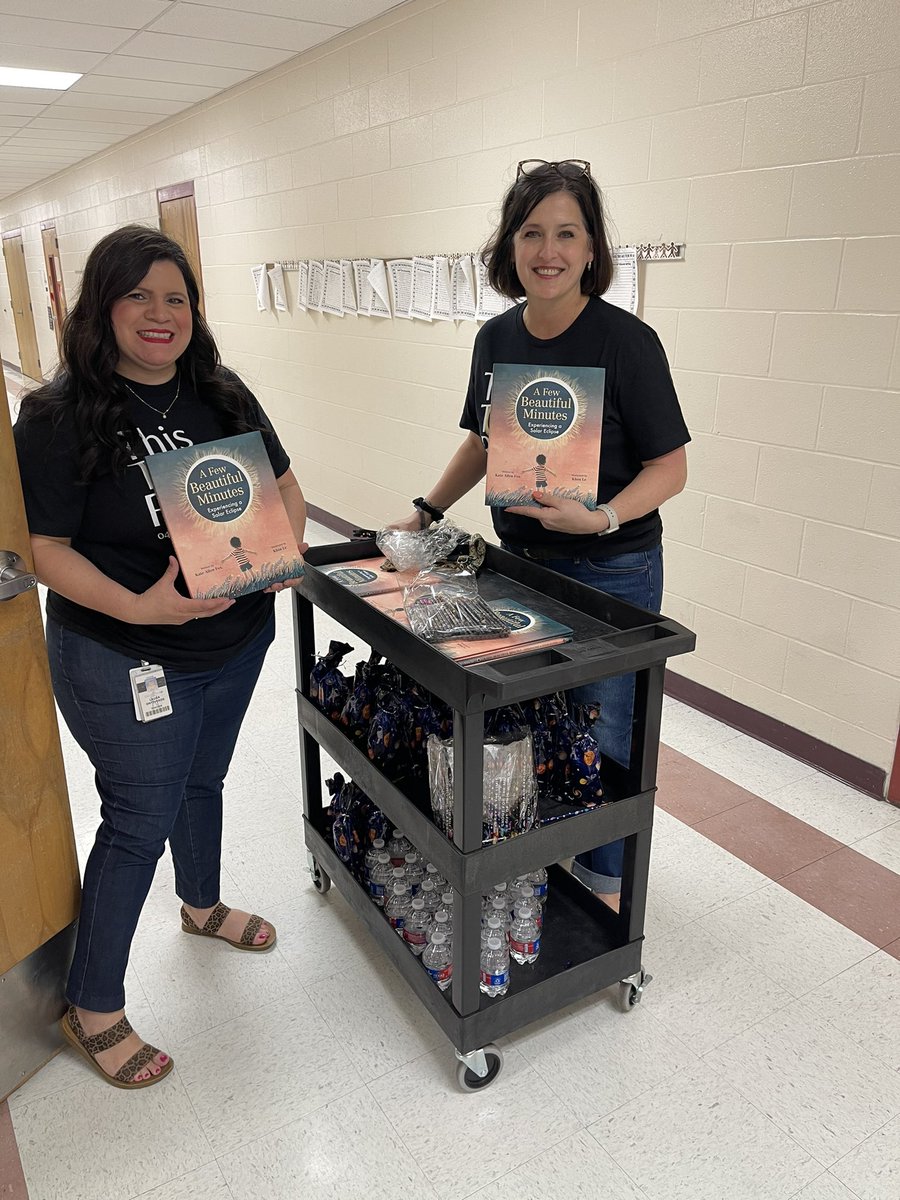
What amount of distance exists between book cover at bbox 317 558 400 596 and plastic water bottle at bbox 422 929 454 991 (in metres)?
0.69

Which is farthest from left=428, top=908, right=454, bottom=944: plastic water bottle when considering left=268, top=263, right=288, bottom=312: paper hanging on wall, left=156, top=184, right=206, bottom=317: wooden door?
left=156, top=184, right=206, bottom=317: wooden door

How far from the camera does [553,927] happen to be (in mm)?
1807

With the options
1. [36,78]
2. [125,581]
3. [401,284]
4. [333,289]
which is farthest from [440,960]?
[36,78]

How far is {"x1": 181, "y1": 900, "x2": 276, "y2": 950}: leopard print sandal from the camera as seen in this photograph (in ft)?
6.56

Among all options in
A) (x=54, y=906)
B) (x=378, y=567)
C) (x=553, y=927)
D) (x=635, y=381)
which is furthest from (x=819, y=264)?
(x=54, y=906)

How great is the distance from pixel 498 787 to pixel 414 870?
0.46 meters

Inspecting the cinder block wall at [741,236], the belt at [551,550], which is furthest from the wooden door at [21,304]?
the belt at [551,550]

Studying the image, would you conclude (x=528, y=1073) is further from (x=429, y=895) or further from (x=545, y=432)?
(x=545, y=432)

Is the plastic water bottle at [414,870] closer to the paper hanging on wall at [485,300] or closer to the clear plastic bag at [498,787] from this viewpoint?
the clear plastic bag at [498,787]

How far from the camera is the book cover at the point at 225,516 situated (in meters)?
1.40

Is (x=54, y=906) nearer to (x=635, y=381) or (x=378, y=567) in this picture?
(x=378, y=567)

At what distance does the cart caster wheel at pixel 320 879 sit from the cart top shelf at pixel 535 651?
2.49 ft

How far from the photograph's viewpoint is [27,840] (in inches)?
62.4

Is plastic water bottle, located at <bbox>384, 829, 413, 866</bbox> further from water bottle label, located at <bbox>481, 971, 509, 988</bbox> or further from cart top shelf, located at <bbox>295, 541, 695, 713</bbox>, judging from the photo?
cart top shelf, located at <bbox>295, 541, 695, 713</bbox>
